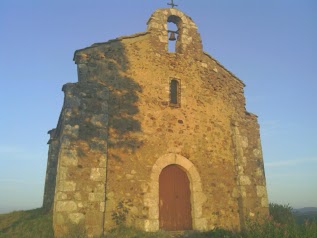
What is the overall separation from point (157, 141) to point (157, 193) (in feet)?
5.23

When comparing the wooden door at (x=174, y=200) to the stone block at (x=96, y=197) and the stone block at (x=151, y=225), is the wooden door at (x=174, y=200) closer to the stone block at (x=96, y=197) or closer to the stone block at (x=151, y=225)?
the stone block at (x=151, y=225)

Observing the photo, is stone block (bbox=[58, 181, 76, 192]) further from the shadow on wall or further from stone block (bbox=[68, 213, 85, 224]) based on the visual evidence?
the shadow on wall

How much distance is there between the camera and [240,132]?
1070cm

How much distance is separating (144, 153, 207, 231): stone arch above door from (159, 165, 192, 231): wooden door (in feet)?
0.61

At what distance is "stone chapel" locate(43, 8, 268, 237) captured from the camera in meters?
7.70

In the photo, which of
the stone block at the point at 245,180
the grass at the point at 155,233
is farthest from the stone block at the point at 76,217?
the stone block at the point at 245,180

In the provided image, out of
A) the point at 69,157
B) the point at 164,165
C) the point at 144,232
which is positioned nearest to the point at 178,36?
the point at 164,165

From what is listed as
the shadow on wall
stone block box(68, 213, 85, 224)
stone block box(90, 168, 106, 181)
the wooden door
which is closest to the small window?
the shadow on wall

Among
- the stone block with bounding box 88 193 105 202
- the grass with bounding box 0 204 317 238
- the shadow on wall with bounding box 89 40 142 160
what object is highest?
the shadow on wall with bounding box 89 40 142 160

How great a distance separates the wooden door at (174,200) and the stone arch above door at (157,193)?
0.61 feet

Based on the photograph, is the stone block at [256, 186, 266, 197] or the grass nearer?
the grass

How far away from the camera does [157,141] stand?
9000 mm

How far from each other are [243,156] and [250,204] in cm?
168

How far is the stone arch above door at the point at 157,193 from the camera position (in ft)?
26.8
